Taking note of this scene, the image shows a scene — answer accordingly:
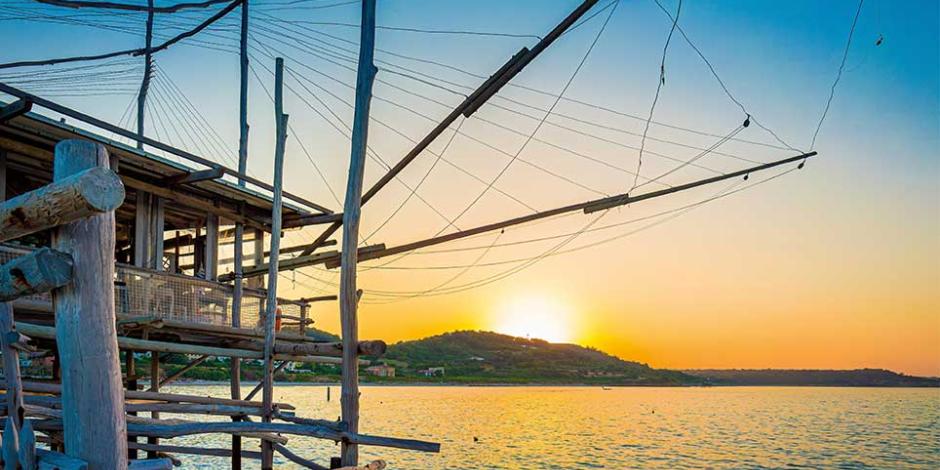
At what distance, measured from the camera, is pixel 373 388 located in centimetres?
16262

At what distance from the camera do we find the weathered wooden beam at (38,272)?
14.0 ft

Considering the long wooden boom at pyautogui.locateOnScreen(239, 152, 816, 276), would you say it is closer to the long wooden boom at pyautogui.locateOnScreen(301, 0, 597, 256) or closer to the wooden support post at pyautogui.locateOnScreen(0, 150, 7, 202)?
the long wooden boom at pyautogui.locateOnScreen(301, 0, 597, 256)

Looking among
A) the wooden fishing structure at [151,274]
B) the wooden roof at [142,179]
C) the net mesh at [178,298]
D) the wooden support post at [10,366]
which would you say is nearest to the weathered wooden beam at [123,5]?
the wooden fishing structure at [151,274]

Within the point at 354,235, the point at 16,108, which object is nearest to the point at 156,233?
the point at 16,108

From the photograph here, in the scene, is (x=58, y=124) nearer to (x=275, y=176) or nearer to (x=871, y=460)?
→ (x=275, y=176)

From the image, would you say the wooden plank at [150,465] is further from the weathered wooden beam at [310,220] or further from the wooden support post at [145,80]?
the wooden support post at [145,80]

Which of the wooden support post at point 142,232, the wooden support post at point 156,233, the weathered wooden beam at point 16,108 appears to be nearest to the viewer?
the weathered wooden beam at point 16,108

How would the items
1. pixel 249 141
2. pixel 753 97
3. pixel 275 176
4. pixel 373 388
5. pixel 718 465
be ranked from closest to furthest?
pixel 275 176
pixel 753 97
pixel 249 141
pixel 718 465
pixel 373 388

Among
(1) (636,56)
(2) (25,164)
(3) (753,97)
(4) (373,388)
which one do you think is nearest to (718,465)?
(3) (753,97)

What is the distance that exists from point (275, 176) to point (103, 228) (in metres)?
10.4

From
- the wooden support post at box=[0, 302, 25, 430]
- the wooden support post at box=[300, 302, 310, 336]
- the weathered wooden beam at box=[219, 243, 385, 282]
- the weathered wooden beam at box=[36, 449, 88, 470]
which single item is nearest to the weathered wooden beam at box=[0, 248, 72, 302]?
the weathered wooden beam at box=[36, 449, 88, 470]

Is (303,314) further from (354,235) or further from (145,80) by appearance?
(145,80)

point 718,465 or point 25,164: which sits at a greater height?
point 25,164

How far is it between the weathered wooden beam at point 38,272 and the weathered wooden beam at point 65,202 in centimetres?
16
